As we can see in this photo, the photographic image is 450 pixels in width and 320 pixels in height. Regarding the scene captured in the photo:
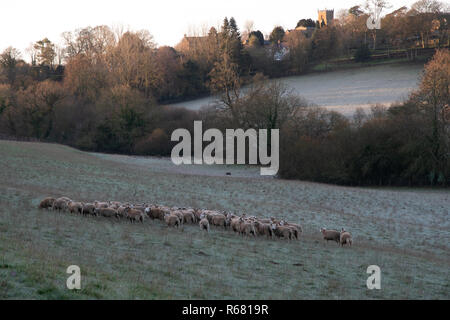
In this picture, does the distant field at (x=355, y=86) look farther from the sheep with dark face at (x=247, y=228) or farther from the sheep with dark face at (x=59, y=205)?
the sheep with dark face at (x=59, y=205)

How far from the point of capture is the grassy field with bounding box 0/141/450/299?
9195 millimetres

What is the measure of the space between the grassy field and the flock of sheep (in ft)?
1.52

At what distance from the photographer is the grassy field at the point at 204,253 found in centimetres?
920

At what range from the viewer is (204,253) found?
43.1ft

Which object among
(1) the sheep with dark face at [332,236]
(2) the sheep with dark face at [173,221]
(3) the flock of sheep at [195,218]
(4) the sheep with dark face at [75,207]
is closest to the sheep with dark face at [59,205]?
(3) the flock of sheep at [195,218]

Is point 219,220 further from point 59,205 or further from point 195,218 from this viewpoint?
point 59,205

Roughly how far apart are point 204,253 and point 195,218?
5459 mm

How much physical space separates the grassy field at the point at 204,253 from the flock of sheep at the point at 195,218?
1.52 feet

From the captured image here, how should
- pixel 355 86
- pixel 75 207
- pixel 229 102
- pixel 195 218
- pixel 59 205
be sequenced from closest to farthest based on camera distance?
pixel 75 207, pixel 59 205, pixel 195 218, pixel 229 102, pixel 355 86

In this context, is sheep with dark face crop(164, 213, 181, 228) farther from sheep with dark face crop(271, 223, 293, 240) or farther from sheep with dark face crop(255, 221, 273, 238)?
sheep with dark face crop(271, 223, 293, 240)

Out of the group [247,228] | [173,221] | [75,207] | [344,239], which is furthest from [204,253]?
[75,207]
